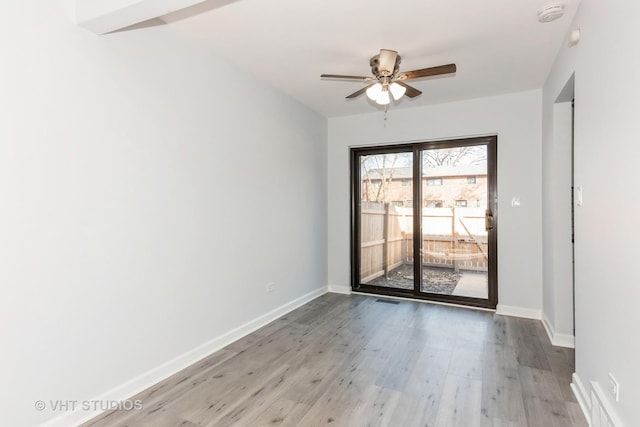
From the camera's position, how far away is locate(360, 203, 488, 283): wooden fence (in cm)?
433

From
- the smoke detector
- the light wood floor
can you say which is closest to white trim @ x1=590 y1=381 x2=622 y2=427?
the light wood floor

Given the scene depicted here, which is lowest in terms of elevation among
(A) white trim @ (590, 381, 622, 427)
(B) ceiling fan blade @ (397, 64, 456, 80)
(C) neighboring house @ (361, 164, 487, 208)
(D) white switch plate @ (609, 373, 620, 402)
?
(A) white trim @ (590, 381, 622, 427)

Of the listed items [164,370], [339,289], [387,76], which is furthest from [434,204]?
[164,370]

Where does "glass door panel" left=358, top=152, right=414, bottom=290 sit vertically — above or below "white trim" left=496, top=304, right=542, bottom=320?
above

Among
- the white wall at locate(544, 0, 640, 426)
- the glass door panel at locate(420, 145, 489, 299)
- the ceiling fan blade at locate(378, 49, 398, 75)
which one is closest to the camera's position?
the white wall at locate(544, 0, 640, 426)

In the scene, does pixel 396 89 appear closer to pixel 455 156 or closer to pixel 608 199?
pixel 608 199

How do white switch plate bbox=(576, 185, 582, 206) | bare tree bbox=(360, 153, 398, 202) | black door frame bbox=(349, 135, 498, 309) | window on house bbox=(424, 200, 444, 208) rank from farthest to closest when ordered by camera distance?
bare tree bbox=(360, 153, 398, 202) → window on house bbox=(424, 200, 444, 208) → black door frame bbox=(349, 135, 498, 309) → white switch plate bbox=(576, 185, 582, 206)

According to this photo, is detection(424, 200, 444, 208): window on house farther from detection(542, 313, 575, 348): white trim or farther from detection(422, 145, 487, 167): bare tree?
detection(542, 313, 575, 348): white trim

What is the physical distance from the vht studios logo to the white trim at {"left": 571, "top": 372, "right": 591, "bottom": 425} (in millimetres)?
2737

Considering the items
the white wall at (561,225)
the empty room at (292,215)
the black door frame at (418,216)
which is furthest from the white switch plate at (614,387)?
the black door frame at (418,216)

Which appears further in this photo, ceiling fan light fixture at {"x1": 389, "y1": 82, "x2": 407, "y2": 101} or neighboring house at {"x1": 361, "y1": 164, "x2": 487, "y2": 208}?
neighboring house at {"x1": 361, "y1": 164, "x2": 487, "y2": 208}

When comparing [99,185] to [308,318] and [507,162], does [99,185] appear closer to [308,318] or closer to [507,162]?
[308,318]

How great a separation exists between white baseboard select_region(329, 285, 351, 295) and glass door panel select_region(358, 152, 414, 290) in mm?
241

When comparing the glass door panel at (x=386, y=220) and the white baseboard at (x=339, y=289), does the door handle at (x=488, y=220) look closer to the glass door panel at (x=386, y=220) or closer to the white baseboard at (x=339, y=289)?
the glass door panel at (x=386, y=220)
